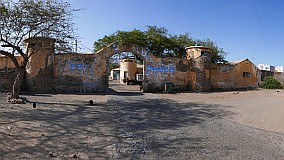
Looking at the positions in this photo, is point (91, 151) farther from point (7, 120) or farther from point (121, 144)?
point (7, 120)

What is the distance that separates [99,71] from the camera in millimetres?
18000

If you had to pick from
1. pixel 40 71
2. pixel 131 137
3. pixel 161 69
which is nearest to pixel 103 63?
pixel 40 71

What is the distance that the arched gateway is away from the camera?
1691 cm

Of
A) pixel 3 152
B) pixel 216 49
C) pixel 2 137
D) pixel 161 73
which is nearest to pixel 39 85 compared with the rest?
pixel 161 73

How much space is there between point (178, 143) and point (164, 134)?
0.86 meters

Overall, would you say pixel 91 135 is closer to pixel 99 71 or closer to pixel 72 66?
pixel 99 71

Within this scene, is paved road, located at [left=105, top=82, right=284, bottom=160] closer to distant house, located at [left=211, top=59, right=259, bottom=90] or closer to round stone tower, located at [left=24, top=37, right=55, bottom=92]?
round stone tower, located at [left=24, top=37, right=55, bottom=92]

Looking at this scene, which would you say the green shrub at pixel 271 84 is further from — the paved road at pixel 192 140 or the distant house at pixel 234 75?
the paved road at pixel 192 140

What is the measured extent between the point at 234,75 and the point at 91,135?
22315 millimetres

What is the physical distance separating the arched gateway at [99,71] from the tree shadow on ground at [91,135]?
8432mm

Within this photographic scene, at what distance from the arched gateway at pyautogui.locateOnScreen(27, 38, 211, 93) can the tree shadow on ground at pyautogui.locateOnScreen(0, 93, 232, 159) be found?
8432 mm

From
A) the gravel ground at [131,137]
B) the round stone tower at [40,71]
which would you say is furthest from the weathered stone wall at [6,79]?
the gravel ground at [131,137]

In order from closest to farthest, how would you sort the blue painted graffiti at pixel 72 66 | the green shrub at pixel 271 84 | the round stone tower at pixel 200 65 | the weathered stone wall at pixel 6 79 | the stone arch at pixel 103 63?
the weathered stone wall at pixel 6 79 < the blue painted graffiti at pixel 72 66 < the stone arch at pixel 103 63 < the round stone tower at pixel 200 65 < the green shrub at pixel 271 84

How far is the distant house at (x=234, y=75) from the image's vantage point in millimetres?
23609
